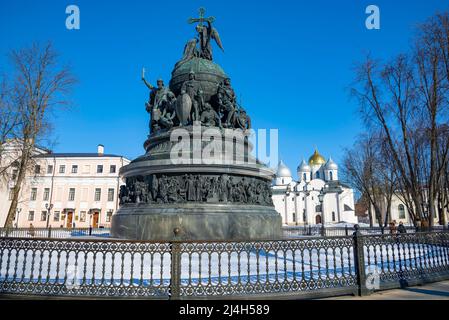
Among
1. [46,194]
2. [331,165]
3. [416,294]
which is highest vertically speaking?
[331,165]

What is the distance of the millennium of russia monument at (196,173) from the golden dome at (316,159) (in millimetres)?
78688

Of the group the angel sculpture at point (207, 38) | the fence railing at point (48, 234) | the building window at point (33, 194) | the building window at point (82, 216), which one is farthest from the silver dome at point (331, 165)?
the angel sculpture at point (207, 38)

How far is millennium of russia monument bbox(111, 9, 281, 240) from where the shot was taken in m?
11.8

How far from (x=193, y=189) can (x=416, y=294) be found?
26.7 feet

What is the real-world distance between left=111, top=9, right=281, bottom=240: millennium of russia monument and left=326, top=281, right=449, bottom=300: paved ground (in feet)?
18.9

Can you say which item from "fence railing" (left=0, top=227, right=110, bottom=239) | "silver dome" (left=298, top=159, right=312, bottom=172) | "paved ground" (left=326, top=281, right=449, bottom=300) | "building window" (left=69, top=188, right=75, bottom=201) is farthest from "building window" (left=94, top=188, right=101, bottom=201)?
"silver dome" (left=298, top=159, right=312, bottom=172)

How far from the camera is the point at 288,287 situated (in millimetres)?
5676

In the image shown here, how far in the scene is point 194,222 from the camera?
11.5m

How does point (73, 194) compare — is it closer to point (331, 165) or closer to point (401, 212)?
point (331, 165)

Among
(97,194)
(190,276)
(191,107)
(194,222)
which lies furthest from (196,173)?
(97,194)

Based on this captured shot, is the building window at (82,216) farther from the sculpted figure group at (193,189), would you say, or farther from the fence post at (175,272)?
the fence post at (175,272)

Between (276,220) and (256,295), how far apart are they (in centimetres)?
854
